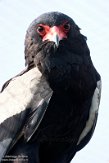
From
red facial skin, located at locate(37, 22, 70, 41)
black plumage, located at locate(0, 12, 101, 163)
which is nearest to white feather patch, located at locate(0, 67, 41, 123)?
black plumage, located at locate(0, 12, 101, 163)

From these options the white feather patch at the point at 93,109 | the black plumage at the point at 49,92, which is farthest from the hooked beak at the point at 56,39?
the white feather patch at the point at 93,109

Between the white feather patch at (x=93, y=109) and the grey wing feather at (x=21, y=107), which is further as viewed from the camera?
the white feather patch at (x=93, y=109)

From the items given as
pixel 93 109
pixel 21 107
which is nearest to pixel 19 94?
pixel 21 107

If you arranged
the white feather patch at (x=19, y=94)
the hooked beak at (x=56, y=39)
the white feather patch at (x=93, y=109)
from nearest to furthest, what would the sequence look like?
the hooked beak at (x=56, y=39) < the white feather patch at (x=19, y=94) < the white feather patch at (x=93, y=109)

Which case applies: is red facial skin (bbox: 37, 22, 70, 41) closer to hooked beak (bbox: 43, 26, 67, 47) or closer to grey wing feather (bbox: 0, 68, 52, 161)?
hooked beak (bbox: 43, 26, 67, 47)

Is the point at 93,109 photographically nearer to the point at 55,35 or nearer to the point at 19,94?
the point at 19,94

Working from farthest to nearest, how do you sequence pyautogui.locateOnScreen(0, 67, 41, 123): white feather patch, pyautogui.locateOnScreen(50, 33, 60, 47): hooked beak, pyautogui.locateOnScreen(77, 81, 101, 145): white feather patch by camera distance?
pyautogui.locateOnScreen(77, 81, 101, 145): white feather patch
pyautogui.locateOnScreen(0, 67, 41, 123): white feather patch
pyautogui.locateOnScreen(50, 33, 60, 47): hooked beak

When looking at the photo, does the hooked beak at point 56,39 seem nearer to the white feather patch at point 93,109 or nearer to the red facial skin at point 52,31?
the red facial skin at point 52,31

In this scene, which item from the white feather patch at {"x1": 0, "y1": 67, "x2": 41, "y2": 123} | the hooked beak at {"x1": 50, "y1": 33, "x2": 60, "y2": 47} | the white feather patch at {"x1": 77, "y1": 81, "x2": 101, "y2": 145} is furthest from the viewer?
the white feather patch at {"x1": 77, "y1": 81, "x2": 101, "y2": 145}
